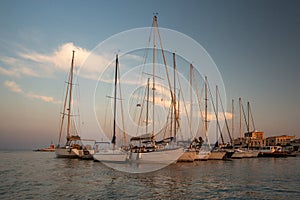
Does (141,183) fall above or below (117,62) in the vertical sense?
below

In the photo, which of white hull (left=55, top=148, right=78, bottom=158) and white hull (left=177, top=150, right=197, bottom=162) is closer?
white hull (left=177, top=150, right=197, bottom=162)

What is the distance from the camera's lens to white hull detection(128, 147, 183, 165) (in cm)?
4138

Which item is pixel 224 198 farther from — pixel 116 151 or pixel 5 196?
pixel 116 151

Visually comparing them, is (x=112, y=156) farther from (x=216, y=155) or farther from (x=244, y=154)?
(x=244, y=154)

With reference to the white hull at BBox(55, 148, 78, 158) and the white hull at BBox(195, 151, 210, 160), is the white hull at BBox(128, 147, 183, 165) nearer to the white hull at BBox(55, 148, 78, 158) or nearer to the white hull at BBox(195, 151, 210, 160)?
the white hull at BBox(195, 151, 210, 160)

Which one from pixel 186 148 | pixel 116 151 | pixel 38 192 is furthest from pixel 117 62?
pixel 38 192

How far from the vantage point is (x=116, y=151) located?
45.4 metres

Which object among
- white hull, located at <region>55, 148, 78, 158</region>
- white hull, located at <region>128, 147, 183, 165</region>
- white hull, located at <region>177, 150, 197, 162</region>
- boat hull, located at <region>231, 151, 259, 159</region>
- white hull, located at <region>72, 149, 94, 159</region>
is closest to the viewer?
white hull, located at <region>128, 147, 183, 165</region>

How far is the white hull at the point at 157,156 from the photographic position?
41.4 meters

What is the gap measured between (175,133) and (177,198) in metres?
34.5

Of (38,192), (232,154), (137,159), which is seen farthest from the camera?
(232,154)

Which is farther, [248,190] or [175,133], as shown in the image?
[175,133]

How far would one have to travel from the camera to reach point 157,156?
41469mm

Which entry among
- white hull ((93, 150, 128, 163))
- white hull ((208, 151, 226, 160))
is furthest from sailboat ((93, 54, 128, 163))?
white hull ((208, 151, 226, 160))
